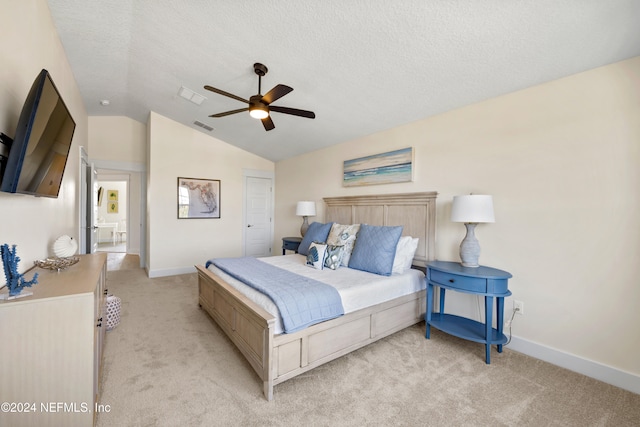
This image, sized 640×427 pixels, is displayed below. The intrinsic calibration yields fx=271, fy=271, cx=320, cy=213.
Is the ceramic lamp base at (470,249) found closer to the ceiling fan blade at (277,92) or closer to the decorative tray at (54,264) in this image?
the ceiling fan blade at (277,92)

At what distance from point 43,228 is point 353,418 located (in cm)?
299

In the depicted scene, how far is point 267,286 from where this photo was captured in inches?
90.0

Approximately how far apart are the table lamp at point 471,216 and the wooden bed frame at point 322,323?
51cm

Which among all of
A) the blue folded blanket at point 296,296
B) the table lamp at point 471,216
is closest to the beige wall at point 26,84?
the blue folded blanket at point 296,296

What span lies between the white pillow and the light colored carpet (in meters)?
0.73

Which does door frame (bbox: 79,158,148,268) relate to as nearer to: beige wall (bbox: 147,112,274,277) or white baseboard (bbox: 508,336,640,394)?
beige wall (bbox: 147,112,274,277)

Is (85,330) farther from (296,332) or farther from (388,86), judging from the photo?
(388,86)

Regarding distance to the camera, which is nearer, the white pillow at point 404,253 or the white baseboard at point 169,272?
the white pillow at point 404,253

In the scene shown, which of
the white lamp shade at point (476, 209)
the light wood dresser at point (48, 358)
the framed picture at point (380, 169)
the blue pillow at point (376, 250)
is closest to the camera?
the light wood dresser at point (48, 358)

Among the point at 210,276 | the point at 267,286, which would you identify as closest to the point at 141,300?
the point at 210,276

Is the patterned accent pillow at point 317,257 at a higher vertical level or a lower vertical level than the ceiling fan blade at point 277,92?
lower

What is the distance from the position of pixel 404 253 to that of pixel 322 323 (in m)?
1.40

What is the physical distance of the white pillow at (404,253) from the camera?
3.02 meters

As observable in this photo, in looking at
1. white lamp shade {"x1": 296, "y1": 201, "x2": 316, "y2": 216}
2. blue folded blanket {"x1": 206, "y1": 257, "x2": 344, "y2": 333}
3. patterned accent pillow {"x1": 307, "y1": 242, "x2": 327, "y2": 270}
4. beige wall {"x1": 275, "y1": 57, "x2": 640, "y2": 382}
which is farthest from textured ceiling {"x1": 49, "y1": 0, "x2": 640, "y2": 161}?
blue folded blanket {"x1": 206, "y1": 257, "x2": 344, "y2": 333}
